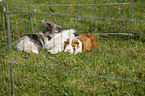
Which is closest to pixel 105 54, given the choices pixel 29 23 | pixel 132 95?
pixel 132 95

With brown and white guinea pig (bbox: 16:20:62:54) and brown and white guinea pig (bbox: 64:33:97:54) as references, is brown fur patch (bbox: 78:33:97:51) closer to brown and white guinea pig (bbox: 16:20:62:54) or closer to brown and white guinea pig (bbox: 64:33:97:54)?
brown and white guinea pig (bbox: 64:33:97:54)

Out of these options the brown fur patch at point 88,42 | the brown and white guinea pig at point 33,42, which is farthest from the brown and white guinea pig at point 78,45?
the brown and white guinea pig at point 33,42

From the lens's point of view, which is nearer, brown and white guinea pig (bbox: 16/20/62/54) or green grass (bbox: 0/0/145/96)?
green grass (bbox: 0/0/145/96)

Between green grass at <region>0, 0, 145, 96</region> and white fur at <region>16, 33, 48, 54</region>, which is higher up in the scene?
white fur at <region>16, 33, 48, 54</region>

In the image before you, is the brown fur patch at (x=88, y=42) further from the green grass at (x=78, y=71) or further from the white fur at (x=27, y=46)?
the white fur at (x=27, y=46)

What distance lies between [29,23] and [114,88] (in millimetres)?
2175

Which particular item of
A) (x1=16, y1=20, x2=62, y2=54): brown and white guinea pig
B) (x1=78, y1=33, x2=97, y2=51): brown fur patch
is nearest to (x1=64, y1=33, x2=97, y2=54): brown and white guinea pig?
(x1=78, y1=33, x2=97, y2=51): brown fur patch

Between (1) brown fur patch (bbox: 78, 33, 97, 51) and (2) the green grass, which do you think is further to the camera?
(1) brown fur patch (bbox: 78, 33, 97, 51)

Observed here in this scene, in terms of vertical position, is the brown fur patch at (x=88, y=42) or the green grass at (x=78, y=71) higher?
the brown fur patch at (x=88, y=42)

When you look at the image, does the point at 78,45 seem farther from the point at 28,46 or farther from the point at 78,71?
the point at 28,46

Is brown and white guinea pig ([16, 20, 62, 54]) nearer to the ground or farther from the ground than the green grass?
farther from the ground

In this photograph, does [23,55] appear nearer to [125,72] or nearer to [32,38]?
[32,38]

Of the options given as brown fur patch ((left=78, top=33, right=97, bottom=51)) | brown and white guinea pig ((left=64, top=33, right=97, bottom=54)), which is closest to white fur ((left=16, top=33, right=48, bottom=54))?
brown and white guinea pig ((left=64, top=33, right=97, bottom=54))

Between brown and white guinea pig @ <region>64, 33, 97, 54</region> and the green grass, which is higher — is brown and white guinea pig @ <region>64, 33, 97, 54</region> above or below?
above
